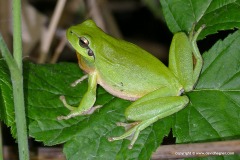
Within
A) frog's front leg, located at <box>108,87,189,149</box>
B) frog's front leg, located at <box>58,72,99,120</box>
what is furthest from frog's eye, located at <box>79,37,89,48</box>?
frog's front leg, located at <box>108,87,189,149</box>

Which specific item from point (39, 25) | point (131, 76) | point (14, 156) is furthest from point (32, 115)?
point (39, 25)

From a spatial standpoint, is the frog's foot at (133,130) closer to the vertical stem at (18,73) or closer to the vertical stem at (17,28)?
the vertical stem at (18,73)

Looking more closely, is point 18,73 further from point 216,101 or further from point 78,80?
point 216,101

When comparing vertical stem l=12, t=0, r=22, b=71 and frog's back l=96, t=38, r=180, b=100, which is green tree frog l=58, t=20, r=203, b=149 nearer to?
frog's back l=96, t=38, r=180, b=100

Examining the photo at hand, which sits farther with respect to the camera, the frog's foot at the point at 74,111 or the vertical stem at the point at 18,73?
the frog's foot at the point at 74,111

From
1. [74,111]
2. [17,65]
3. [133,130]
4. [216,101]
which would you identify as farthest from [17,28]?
[216,101]

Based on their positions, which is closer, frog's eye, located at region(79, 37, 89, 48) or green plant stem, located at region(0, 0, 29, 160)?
green plant stem, located at region(0, 0, 29, 160)

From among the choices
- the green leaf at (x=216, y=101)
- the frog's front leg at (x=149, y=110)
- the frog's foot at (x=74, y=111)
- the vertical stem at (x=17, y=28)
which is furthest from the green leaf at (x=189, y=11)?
the vertical stem at (x=17, y=28)

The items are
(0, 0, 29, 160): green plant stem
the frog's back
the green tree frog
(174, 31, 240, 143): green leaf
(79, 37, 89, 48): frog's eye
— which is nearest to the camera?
(0, 0, 29, 160): green plant stem
